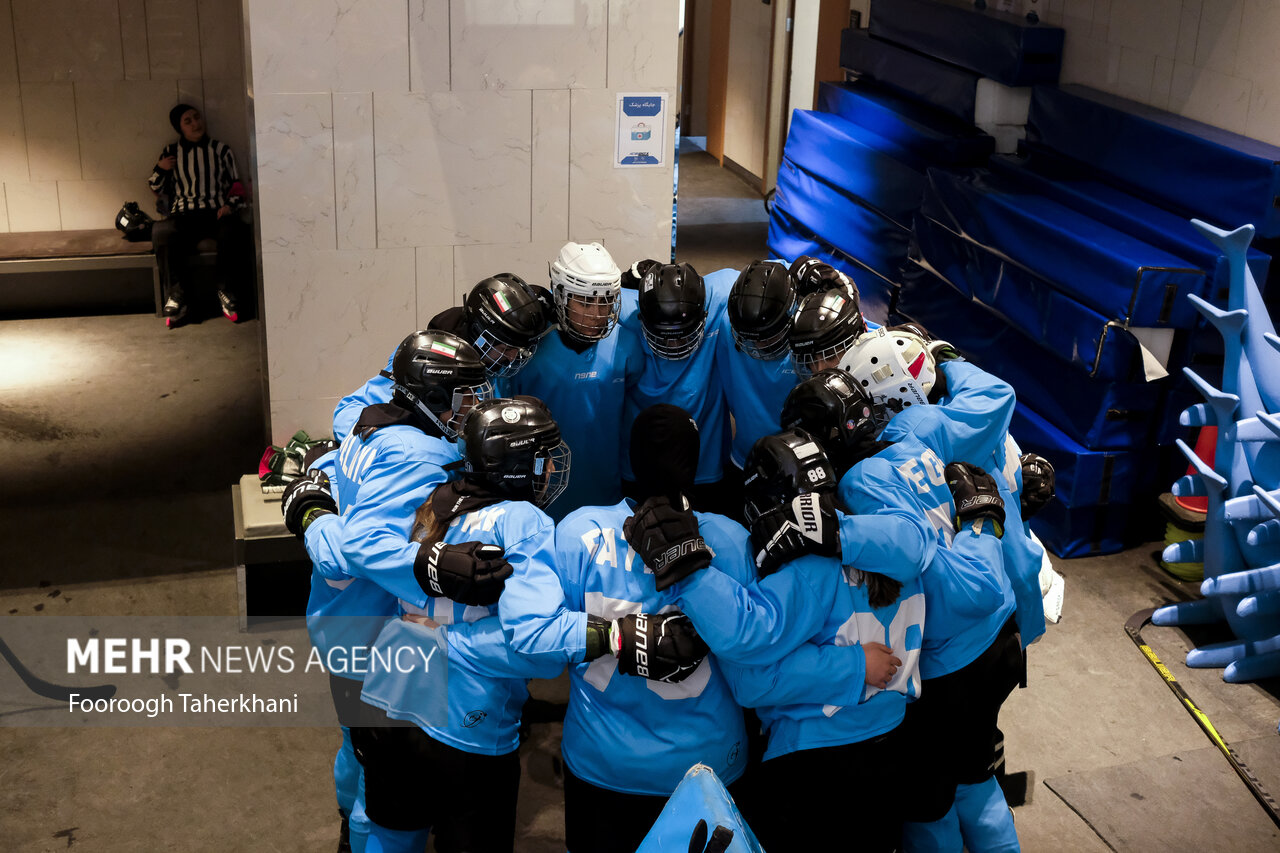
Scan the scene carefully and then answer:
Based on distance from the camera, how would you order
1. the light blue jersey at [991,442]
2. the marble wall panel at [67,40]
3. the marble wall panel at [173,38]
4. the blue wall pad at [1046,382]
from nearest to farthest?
the light blue jersey at [991,442]
the blue wall pad at [1046,382]
the marble wall panel at [67,40]
the marble wall panel at [173,38]

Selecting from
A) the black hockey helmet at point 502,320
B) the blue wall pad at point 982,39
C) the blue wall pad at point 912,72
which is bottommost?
the black hockey helmet at point 502,320

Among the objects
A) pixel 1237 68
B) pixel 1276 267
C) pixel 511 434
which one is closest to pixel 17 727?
pixel 511 434

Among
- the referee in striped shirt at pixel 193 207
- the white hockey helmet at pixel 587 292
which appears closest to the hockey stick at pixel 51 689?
the white hockey helmet at pixel 587 292

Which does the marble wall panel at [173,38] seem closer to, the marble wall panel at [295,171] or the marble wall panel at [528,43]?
the marble wall panel at [295,171]

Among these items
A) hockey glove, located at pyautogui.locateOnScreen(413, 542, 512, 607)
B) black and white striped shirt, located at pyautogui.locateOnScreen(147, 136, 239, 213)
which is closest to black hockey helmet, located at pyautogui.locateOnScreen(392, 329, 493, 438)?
hockey glove, located at pyautogui.locateOnScreen(413, 542, 512, 607)

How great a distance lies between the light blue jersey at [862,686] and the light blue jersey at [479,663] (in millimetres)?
594

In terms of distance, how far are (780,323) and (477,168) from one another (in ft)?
6.96

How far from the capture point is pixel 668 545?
3029 millimetres

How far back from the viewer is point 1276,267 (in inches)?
233

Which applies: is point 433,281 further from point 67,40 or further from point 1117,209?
point 67,40

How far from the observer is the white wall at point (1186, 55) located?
6.14m

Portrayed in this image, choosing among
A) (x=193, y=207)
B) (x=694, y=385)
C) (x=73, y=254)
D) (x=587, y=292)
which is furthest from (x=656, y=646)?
(x=73, y=254)

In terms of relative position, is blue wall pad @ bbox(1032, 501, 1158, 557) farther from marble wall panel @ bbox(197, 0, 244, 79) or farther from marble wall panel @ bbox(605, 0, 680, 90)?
marble wall panel @ bbox(197, 0, 244, 79)

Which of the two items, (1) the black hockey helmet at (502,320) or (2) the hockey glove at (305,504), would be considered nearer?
(2) the hockey glove at (305,504)
